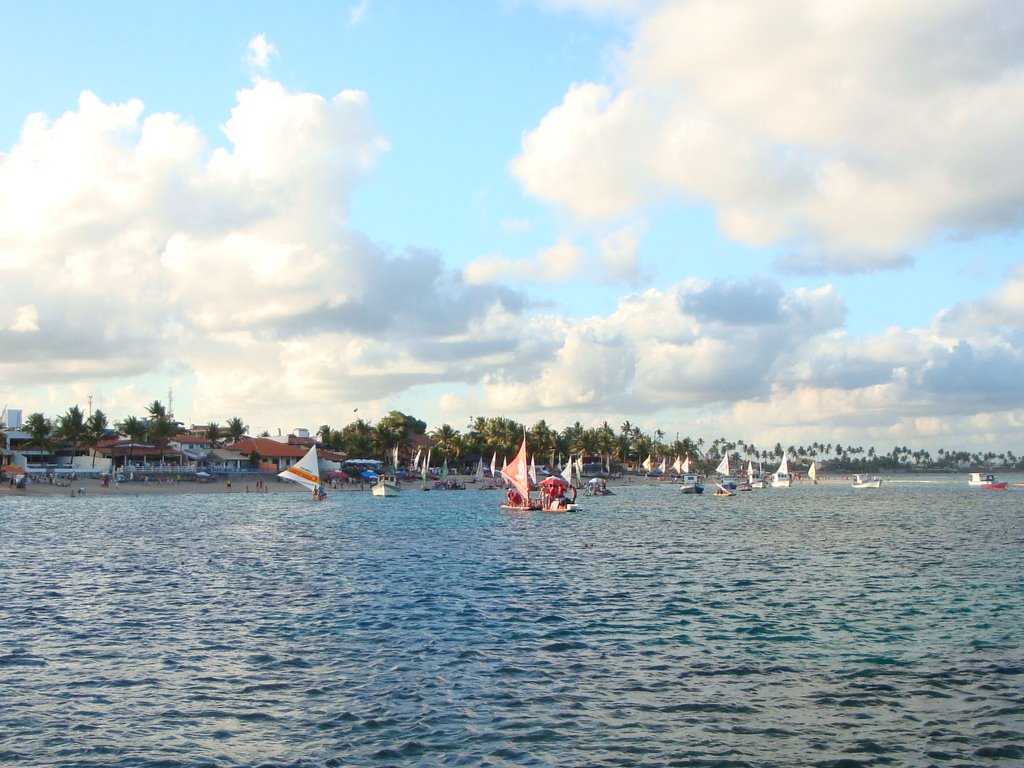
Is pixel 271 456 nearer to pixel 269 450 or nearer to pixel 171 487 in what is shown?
pixel 269 450

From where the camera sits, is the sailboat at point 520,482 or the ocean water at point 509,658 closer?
the ocean water at point 509,658

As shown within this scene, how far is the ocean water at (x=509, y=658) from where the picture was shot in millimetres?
18312

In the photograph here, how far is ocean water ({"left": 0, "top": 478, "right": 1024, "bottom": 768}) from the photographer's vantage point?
18312 mm

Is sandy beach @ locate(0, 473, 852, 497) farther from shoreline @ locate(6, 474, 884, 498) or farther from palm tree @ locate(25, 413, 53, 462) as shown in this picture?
palm tree @ locate(25, 413, 53, 462)

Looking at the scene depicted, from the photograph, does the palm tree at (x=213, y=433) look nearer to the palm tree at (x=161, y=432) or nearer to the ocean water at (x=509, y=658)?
the palm tree at (x=161, y=432)

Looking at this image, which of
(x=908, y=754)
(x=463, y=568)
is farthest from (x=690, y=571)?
(x=908, y=754)

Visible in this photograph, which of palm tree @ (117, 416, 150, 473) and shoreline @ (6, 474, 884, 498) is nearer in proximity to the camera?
shoreline @ (6, 474, 884, 498)

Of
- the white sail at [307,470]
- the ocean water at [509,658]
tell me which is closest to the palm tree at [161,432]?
the white sail at [307,470]

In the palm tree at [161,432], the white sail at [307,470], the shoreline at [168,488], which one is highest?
the palm tree at [161,432]

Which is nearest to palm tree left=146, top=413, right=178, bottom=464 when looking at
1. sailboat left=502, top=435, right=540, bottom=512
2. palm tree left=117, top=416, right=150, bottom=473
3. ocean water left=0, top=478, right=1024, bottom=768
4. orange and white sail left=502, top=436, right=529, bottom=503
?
palm tree left=117, top=416, right=150, bottom=473

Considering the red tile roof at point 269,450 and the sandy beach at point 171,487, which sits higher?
the red tile roof at point 269,450

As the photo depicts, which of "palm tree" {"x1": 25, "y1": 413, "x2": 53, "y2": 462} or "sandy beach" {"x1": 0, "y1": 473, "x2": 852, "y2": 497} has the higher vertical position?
"palm tree" {"x1": 25, "y1": 413, "x2": 53, "y2": 462}

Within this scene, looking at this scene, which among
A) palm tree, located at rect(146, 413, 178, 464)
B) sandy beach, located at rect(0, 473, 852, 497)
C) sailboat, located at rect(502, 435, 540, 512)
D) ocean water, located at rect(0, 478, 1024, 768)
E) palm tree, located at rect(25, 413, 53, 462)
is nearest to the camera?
ocean water, located at rect(0, 478, 1024, 768)

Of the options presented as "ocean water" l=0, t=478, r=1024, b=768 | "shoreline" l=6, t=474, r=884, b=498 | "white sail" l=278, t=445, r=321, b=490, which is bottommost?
"shoreline" l=6, t=474, r=884, b=498
